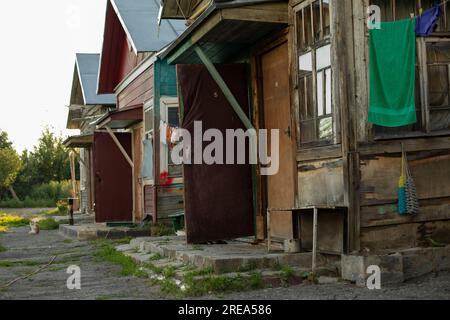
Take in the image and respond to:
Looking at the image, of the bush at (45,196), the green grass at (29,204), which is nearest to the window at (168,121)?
the bush at (45,196)

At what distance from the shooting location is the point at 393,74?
25.6ft

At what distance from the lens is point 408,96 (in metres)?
7.80

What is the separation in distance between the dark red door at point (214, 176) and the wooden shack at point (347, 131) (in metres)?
1.25

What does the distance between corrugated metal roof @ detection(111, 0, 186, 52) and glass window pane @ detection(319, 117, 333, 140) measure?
830cm

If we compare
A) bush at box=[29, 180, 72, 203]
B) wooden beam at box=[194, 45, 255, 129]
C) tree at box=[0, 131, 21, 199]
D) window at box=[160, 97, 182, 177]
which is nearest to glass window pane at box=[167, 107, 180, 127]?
window at box=[160, 97, 182, 177]

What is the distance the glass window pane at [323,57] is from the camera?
8.06 m

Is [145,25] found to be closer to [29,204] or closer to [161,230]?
[161,230]

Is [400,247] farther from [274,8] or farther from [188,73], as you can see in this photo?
[188,73]

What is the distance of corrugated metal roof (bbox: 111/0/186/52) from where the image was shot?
→ 1675cm

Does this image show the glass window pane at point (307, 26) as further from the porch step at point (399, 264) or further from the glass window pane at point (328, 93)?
the porch step at point (399, 264)

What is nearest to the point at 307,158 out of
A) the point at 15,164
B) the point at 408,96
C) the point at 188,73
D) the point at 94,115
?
the point at 408,96

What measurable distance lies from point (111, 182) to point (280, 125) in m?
9.65

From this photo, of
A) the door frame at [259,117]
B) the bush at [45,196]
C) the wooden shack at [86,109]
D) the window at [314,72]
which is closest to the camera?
the window at [314,72]

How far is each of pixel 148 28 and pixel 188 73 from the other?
26.8 ft
